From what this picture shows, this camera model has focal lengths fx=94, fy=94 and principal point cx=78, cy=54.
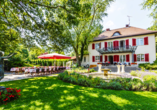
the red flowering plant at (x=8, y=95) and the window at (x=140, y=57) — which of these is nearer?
the red flowering plant at (x=8, y=95)

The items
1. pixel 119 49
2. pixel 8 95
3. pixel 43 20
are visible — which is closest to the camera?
pixel 8 95

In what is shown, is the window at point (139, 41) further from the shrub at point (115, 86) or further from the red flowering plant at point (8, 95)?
the red flowering plant at point (8, 95)

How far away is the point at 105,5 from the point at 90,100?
16214 mm

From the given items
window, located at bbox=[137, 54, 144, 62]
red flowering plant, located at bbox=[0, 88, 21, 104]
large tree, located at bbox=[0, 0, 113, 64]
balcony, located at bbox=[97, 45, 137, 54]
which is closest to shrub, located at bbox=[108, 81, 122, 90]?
red flowering plant, located at bbox=[0, 88, 21, 104]

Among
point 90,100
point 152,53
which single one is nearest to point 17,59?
point 90,100

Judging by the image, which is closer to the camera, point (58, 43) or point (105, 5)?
point (58, 43)

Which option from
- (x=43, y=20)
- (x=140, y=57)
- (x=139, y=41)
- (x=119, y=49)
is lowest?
(x=140, y=57)

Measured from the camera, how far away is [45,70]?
1002 centimetres

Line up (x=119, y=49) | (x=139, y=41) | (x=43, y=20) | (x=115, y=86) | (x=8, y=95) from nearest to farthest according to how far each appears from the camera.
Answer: (x=8, y=95) → (x=115, y=86) → (x=43, y=20) → (x=139, y=41) → (x=119, y=49)

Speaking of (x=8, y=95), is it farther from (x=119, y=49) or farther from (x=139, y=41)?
(x=139, y=41)

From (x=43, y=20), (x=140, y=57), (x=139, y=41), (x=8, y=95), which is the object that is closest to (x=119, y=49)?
(x=139, y=41)

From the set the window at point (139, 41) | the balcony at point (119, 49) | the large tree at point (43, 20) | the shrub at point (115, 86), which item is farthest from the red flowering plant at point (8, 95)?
the window at point (139, 41)

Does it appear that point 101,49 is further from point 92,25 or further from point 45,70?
point 45,70

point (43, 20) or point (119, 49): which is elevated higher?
point (43, 20)
